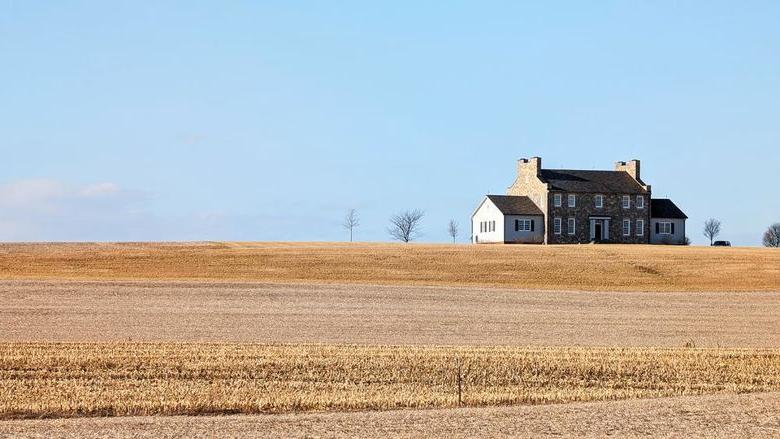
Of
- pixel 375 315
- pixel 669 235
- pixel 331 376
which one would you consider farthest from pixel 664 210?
pixel 331 376

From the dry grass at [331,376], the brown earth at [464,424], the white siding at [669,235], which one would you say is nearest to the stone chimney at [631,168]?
the white siding at [669,235]

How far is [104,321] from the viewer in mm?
35312

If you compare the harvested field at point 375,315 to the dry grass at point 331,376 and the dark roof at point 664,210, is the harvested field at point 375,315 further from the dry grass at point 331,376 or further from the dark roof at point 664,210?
the dark roof at point 664,210

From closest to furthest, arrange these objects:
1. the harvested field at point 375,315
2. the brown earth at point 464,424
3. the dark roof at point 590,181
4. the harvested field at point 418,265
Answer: the brown earth at point 464,424
the harvested field at point 375,315
the harvested field at point 418,265
the dark roof at point 590,181

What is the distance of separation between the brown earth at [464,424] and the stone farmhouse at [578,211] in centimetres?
6744

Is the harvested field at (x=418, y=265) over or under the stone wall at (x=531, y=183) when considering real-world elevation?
under

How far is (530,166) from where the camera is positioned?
89312 mm

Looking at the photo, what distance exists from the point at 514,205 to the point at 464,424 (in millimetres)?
71090

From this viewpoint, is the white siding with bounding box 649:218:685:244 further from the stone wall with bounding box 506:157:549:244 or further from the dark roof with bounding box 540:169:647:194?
the stone wall with bounding box 506:157:549:244

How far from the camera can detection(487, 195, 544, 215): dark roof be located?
8594 centimetres

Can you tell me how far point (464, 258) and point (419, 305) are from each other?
759 inches

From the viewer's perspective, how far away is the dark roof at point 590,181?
87.4 metres

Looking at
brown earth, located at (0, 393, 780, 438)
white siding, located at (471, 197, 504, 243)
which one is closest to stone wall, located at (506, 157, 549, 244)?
white siding, located at (471, 197, 504, 243)

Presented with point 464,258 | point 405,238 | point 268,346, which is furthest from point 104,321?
point 405,238
